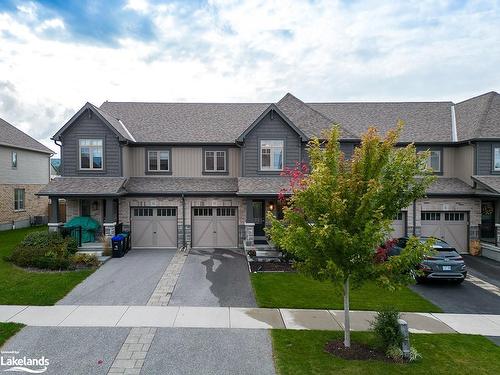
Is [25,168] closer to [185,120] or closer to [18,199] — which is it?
[18,199]

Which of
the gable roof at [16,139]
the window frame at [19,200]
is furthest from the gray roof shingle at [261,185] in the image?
the window frame at [19,200]

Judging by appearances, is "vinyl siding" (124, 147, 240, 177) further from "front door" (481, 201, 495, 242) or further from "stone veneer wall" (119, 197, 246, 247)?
"front door" (481, 201, 495, 242)

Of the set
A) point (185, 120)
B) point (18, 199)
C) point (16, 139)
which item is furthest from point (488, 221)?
point (16, 139)

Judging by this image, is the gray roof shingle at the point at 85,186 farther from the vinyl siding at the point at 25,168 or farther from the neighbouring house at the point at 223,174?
the vinyl siding at the point at 25,168

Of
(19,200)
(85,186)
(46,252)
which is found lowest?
(46,252)

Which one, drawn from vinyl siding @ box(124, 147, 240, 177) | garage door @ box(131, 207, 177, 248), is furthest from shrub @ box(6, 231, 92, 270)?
vinyl siding @ box(124, 147, 240, 177)
